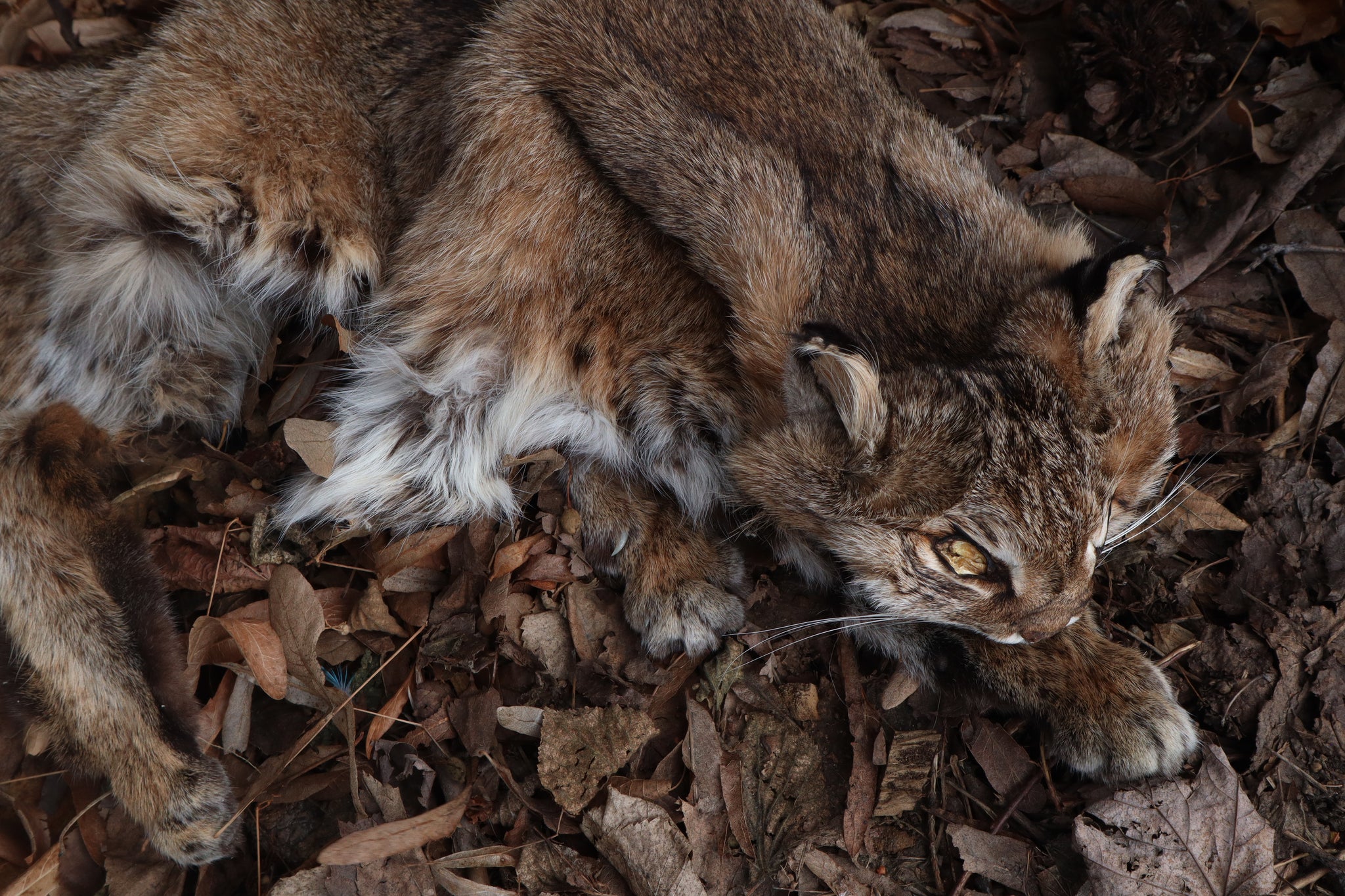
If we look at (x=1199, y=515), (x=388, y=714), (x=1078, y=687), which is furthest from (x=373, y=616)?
(x=1199, y=515)

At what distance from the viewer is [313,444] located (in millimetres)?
4059

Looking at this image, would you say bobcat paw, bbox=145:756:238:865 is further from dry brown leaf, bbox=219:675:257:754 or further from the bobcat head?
the bobcat head

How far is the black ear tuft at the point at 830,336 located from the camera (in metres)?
3.12

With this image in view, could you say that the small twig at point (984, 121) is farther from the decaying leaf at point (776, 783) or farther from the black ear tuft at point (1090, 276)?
the decaying leaf at point (776, 783)

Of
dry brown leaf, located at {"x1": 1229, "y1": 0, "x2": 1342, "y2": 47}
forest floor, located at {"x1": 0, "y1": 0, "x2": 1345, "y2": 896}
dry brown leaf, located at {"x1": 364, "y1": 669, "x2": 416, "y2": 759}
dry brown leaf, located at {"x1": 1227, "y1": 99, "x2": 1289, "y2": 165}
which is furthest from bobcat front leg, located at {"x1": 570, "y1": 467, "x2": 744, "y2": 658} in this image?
dry brown leaf, located at {"x1": 1229, "y1": 0, "x2": 1342, "y2": 47}

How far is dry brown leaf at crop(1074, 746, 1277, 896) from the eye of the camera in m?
3.42

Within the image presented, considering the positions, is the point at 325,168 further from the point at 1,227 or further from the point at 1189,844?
the point at 1189,844

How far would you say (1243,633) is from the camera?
12.6 feet

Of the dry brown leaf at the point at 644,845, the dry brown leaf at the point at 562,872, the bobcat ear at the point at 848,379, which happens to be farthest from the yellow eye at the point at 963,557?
the dry brown leaf at the point at 562,872

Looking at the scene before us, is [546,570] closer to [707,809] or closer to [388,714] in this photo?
[388,714]

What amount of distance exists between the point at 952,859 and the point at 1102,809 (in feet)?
2.02

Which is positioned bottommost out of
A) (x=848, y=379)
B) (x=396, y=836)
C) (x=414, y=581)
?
(x=396, y=836)

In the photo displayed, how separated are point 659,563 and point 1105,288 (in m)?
2.14

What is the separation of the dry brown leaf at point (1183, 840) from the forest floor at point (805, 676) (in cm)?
1
